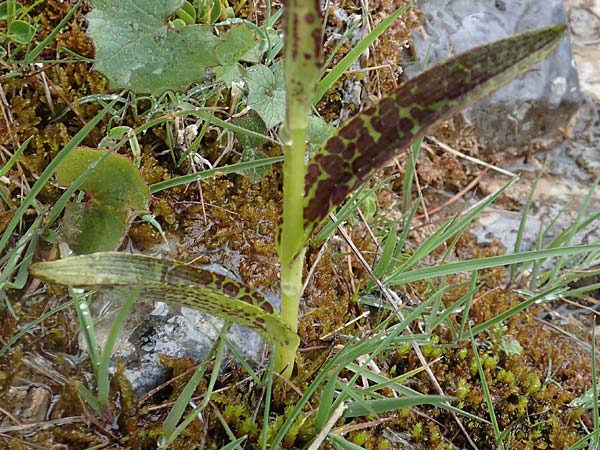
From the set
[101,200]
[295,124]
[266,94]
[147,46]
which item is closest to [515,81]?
[266,94]

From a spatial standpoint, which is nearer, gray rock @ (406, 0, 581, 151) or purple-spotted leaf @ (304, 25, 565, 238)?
purple-spotted leaf @ (304, 25, 565, 238)

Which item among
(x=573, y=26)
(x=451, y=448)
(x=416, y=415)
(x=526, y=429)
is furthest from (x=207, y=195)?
(x=573, y=26)

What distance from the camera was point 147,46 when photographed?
56.9 inches

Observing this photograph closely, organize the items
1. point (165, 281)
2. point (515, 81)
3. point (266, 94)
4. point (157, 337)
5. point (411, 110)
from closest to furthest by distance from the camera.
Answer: point (411, 110) → point (165, 281) → point (157, 337) → point (266, 94) → point (515, 81)

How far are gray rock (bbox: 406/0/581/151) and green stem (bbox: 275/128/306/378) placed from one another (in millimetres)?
1941

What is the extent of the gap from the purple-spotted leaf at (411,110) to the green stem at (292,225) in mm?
21

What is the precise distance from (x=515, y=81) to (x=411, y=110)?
224 centimetres

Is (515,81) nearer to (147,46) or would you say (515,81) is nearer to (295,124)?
(147,46)

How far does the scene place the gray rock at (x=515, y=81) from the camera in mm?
2857

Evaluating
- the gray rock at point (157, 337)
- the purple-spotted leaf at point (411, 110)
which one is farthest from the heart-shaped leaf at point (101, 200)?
the purple-spotted leaf at point (411, 110)

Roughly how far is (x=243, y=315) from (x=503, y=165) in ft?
7.27

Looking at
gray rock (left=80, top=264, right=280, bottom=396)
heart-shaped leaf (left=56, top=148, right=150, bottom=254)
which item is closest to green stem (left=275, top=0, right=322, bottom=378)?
gray rock (left=80, top=264, right=280, bottom=396)

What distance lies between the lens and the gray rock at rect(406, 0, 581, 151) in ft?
9.37

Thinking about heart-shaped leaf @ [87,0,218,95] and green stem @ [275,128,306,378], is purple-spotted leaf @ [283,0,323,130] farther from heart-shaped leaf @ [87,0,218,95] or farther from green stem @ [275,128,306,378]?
heart-shaped leaf @ [87,0,218,95]
